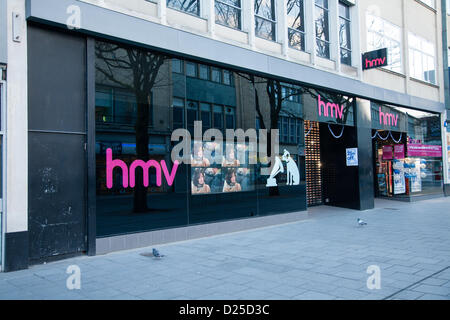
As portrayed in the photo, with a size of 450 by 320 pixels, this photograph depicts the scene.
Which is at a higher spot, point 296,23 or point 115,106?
point 296,23

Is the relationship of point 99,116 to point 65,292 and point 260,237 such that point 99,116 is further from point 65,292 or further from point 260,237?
point 260,237

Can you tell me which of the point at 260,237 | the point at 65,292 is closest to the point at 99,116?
the point at 65,292

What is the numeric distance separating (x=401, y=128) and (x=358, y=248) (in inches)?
473

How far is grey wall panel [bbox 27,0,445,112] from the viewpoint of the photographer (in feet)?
23.6

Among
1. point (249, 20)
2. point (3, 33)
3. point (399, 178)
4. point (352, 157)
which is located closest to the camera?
point (3, 33)

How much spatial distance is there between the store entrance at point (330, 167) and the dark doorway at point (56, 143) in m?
9.55

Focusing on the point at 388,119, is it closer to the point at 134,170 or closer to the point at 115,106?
the point at 134,170

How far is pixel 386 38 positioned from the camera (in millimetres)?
17156

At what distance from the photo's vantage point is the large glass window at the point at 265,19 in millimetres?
11867

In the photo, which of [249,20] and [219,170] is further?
[249,20]

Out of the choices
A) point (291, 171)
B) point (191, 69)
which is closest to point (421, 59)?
point (291, 171)

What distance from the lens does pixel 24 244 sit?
6.71 metres

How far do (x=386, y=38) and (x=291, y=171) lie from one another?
867 centimetres

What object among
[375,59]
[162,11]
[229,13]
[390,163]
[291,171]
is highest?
[229,13]
